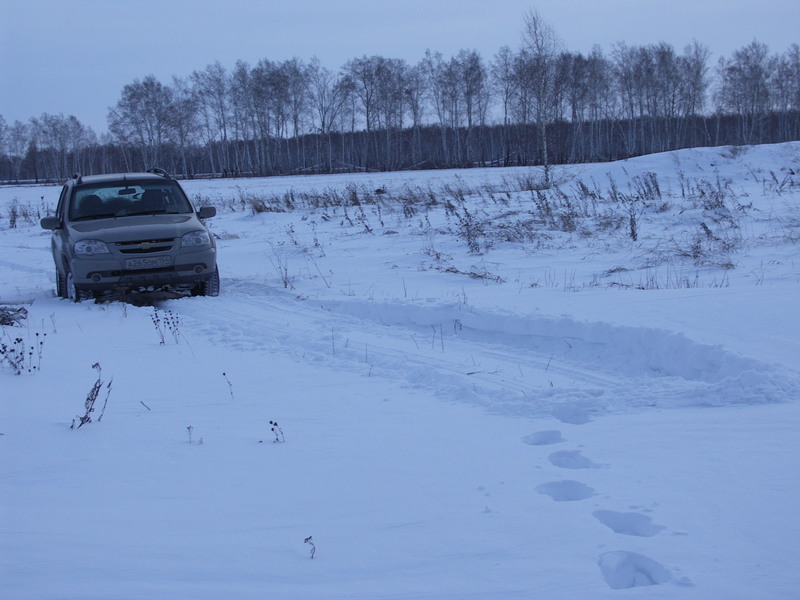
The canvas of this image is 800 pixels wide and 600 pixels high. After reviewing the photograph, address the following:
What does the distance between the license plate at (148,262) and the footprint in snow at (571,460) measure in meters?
6.48

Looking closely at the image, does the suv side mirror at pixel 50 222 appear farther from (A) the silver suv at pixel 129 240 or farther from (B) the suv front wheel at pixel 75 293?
(B) the suv front wheel at pixel 75 293

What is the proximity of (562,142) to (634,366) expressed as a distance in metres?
63.0

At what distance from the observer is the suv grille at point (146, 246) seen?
845 centimetres

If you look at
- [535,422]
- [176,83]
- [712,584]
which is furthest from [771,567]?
[176,83]

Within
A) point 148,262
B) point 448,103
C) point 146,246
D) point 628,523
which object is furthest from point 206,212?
point 448,103

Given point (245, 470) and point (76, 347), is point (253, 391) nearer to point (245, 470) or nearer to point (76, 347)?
point (245, 470)

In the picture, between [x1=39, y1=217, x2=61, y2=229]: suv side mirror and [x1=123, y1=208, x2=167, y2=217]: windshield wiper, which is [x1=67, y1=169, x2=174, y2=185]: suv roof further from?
[x1=39, y1=217, x2=61, y2=229]: suv side mirror

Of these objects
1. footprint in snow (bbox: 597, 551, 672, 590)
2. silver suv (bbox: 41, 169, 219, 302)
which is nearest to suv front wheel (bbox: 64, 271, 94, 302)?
silver suv (bbox: 41, 169, 219, 302)

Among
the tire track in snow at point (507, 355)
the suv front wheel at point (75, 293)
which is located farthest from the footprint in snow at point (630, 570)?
the suv front wheel at point (75, 293)

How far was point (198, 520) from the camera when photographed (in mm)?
2988

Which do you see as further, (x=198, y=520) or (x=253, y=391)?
(x=253, y=391)

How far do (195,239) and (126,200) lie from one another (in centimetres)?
149

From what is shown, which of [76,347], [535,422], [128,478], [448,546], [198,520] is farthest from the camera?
[76,347]

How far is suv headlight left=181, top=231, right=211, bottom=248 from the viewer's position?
871 centimetres
